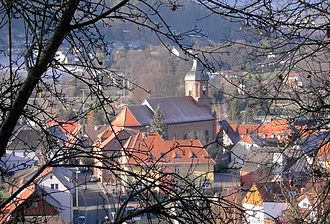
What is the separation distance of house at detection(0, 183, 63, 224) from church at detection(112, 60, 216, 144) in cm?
2954

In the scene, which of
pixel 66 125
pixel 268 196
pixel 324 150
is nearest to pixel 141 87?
pixel 66 125

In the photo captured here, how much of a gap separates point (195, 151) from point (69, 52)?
73 cm

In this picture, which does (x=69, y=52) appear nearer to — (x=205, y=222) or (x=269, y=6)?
(x=205, y=222)

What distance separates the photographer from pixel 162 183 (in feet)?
7.16

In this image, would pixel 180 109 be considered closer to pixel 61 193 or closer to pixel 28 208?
pixel 61 193

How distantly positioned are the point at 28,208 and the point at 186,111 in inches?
1393

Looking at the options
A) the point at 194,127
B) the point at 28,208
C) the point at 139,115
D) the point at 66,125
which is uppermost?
the point at 66,125

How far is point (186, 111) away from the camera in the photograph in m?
37.7

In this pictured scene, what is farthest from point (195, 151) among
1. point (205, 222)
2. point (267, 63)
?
point (267, 63)

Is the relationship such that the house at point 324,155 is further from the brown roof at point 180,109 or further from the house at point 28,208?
the brown roof at point 180,109

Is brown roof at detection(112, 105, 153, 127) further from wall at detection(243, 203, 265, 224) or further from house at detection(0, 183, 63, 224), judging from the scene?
wall at detection(243, 203, 265, 224)

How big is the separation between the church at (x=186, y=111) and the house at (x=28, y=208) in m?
29.5

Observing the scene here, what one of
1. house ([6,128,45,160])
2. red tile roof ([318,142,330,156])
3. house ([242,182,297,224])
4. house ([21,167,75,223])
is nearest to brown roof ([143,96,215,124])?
house ([242,182,297,224])

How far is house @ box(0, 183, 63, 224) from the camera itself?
2.24 m
